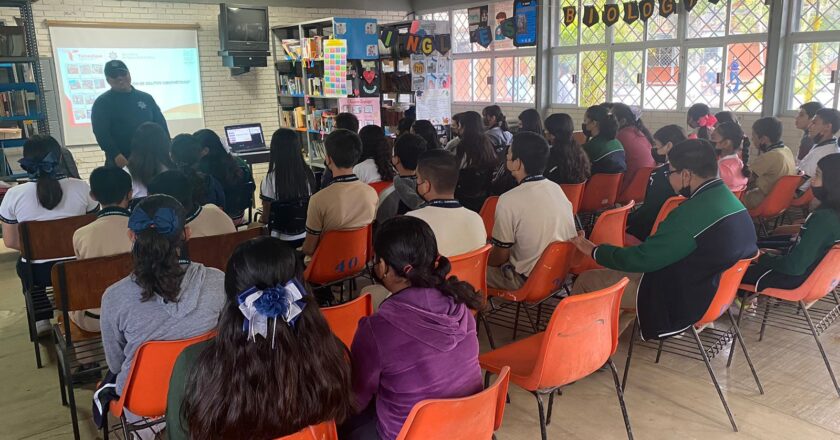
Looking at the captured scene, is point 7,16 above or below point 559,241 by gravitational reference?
above

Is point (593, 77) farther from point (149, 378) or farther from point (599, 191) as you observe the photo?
point (149, 378)

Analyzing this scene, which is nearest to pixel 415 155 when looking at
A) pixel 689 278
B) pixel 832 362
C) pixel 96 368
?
pixel 689 278

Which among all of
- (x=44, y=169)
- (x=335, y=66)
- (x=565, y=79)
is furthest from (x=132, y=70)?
(x=565, y=79)

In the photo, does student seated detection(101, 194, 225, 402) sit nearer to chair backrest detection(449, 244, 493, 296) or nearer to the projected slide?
chair backrest detection(449, 244, 493, 296)

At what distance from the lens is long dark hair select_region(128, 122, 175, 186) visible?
4.23 m

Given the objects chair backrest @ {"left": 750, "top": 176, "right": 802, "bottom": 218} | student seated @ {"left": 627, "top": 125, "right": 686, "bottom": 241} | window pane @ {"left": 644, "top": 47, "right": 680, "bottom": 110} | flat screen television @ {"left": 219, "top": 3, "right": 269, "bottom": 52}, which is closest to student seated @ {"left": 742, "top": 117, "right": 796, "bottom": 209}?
chair backrest @ {"left": 750, "top": 176, "right": 802, "bottom": 218}

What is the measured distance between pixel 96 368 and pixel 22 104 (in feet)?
17.6

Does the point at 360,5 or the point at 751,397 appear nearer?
the point at 751,397

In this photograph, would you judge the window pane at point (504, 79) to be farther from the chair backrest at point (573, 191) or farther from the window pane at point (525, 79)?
the chair backrest at point (573, 191)

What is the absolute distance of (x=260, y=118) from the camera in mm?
10172

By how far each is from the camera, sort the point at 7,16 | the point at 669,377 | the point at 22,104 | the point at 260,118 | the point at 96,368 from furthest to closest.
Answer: the point at 260,118 < the point at 7,16 < the point at 22,104 < the point at 669,377 < the point at 96,368

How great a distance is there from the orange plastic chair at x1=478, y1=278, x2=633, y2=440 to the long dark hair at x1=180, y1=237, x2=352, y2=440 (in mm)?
921

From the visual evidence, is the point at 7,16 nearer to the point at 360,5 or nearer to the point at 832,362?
the point at 360,5

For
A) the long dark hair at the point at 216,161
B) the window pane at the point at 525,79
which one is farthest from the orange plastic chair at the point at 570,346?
the window pane at the point at 525,79
